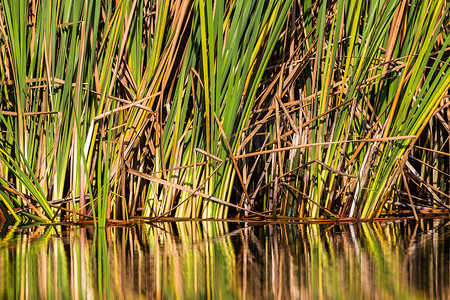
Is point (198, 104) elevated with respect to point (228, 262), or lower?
elevated

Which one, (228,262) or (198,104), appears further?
(198,104)

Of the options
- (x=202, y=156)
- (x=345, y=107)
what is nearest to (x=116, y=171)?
(x=202, y=156)

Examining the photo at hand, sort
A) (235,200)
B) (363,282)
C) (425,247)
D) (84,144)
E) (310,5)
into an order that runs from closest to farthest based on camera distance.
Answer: (363,282), (425,247), (84,144), (310,5), (235,200)

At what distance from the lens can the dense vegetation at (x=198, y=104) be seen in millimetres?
1480

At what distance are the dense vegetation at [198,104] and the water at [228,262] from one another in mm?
157

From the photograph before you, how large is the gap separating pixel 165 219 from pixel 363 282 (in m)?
0.80

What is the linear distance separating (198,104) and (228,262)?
0.67 meters

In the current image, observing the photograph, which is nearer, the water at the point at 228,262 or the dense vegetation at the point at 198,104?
the water at the point at 228,262

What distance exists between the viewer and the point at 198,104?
157 cm

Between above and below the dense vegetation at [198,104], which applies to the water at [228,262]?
below

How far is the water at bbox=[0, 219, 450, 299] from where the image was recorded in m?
0.83

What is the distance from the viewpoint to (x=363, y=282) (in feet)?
2.84

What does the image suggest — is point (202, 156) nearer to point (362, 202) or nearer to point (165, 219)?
point (165, 219)

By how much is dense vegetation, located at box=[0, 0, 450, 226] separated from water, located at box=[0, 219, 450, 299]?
0.51 ft
